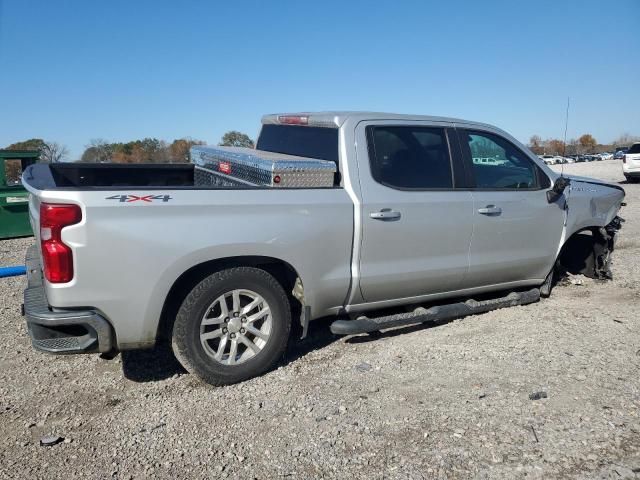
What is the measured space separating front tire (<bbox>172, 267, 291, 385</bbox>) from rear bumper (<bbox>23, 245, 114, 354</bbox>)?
1.51 ft

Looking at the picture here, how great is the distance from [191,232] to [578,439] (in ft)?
8.53

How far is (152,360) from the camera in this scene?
4320mm

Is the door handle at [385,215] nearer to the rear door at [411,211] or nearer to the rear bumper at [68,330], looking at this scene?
the rear door at [411,211]

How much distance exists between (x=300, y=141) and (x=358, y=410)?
95.0 inches

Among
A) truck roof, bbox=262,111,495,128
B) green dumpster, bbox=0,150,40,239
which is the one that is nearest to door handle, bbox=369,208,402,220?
truck roof, bbox=262,111,495,128

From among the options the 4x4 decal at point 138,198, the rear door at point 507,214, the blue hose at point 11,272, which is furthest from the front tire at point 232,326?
the blue hose at point 11,272

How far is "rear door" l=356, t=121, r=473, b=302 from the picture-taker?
421 cm

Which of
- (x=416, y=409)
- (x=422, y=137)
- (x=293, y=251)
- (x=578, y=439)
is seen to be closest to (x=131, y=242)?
(x=293, y=251)

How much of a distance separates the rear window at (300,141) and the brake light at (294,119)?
0.04 m

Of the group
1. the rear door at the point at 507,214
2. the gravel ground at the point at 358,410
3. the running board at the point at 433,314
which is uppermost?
the rear door at the point at 507,214

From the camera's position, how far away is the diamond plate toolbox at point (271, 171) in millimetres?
3977

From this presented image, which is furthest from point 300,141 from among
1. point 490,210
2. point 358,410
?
point 358,410

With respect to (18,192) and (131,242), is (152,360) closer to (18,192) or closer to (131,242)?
(131,242)

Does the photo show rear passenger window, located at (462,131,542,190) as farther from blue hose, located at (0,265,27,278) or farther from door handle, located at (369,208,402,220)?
blue hose, located at (0,265,27,278)
